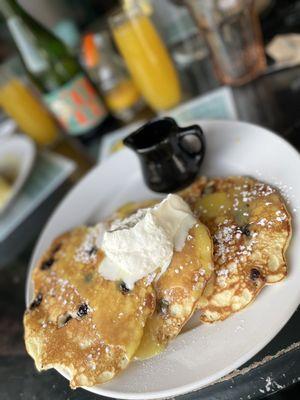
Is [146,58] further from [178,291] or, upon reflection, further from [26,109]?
[178,291]

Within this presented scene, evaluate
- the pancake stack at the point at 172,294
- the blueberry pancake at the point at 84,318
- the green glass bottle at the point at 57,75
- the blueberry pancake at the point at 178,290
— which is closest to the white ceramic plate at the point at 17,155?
the green glass bottle at the point at 57,75

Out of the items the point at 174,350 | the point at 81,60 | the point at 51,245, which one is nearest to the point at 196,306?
the point at 174,350

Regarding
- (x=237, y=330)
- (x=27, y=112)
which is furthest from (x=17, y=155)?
(x=237, y=330)

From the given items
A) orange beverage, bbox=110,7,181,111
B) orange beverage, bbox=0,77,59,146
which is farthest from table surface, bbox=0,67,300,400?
orange beverage, bbox=0,77,59,146

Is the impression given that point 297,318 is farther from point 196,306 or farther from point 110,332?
point 110,332

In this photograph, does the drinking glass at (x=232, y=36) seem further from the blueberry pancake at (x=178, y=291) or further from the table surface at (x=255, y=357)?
the blueberry pancake at (x=178, y=291)

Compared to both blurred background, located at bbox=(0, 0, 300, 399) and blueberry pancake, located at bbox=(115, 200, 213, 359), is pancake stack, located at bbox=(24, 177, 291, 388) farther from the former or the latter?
blurred background, located at bbox=(0, 0, 300, 399)
